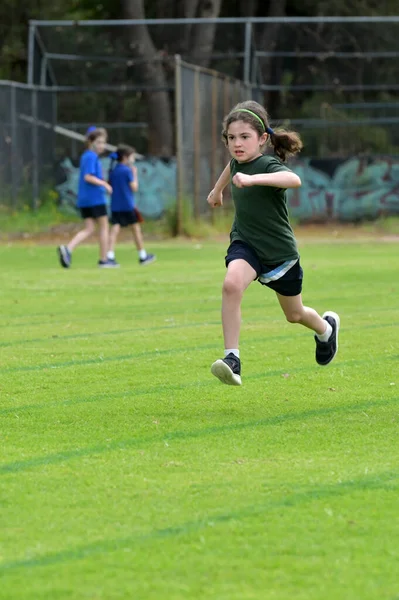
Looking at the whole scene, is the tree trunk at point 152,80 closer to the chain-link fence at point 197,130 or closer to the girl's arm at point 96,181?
the chain-link fence at point 197,130

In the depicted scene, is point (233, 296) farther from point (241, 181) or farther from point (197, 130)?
point (197, 130)

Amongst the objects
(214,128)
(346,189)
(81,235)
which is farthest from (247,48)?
(81,235)

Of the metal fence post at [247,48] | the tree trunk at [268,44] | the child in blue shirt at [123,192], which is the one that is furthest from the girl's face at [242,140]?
the tree trunk at [268,44]

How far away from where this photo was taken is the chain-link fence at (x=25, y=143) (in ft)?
72.4

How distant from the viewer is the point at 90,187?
16438 mm

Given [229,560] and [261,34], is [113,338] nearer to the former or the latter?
[229,560]

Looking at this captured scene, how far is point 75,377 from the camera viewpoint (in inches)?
288

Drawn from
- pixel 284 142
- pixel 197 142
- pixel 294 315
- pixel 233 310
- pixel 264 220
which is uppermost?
pixel 284 142

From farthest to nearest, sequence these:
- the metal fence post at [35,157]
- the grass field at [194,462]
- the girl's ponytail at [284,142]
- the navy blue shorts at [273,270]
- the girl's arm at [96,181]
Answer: the metal fence post at [35,157] → the girl's arm at [96,181] → the girl's ponytail at [284,142] → the navy blue shorts at [273,270] → the grass field at [194,462]

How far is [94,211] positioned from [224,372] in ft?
34.3

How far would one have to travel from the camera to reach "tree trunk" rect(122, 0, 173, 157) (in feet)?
84.1

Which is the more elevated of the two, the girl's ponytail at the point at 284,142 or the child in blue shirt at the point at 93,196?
the girl's ponytail at the point at 284,142

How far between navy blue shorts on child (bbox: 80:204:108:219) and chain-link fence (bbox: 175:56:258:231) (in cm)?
450

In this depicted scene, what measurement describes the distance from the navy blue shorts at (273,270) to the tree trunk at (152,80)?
60.6ft
